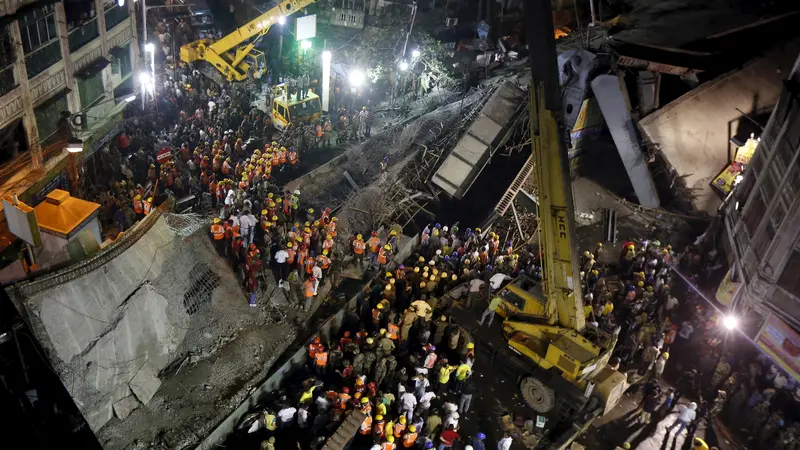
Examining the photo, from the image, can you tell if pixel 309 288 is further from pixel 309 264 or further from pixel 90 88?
pixel 90 88

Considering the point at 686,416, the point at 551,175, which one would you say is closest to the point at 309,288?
the point at 551,175

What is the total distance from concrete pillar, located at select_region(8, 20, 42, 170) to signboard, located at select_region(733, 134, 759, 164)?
28.5 m

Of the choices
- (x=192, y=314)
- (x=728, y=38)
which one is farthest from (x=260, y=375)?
(x=728, y=38)

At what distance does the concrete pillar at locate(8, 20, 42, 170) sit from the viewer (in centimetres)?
2145

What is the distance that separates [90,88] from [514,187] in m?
18.0

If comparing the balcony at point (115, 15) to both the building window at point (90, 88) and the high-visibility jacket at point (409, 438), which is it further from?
the high-visibility jacket at point (409, 438)

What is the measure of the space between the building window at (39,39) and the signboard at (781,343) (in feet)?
86.8

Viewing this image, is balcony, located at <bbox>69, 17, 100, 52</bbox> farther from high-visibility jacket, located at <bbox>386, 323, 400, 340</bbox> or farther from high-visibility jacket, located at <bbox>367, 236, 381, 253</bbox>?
high-visibility jacket, located at <bbox>386, 323, 400, 340</bbox>

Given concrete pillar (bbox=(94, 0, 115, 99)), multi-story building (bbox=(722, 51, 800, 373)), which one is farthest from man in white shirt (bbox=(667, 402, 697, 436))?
concrete pillar (bbox=(94, 0, 115, 99))

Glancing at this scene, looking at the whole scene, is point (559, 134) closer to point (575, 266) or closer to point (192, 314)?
point (575, 266)

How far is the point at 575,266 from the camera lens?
54.3 ft

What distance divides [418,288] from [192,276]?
7.11 m

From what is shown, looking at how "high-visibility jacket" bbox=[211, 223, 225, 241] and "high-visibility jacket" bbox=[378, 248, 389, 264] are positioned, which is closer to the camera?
"high-visibility jacket" bbox=[211, 223, 225, 241]

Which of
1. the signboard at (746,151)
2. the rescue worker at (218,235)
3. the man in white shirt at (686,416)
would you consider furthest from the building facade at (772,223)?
the rescue worker at (218,235)
